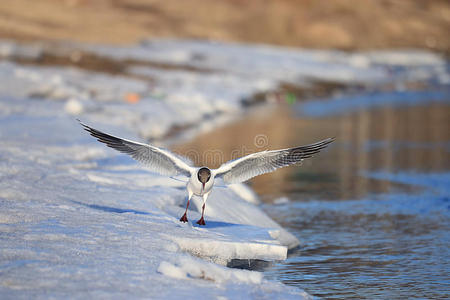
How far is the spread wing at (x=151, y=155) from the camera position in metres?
8.23

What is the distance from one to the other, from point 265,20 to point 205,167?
6037 cm

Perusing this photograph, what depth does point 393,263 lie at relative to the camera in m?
7.90

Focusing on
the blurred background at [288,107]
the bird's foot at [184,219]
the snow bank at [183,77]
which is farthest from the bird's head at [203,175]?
the snow bank at [183,77]

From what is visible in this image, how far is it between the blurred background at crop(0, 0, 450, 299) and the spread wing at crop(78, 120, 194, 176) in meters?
1.50

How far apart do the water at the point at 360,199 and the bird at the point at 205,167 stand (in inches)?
39.9

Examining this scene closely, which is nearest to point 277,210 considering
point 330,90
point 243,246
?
point 243,246

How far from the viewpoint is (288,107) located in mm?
28188

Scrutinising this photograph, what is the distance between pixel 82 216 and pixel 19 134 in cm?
659

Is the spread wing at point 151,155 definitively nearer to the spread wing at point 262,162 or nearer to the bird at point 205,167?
the bird at point 205,167

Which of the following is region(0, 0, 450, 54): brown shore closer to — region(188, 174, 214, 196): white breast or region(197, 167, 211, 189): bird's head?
region(188, 174, 214, 196): white breast

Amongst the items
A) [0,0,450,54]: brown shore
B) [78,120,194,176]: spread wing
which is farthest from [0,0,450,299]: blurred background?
[78,120,194,176]: spread wing

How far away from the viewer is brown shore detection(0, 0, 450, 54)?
48375 mm

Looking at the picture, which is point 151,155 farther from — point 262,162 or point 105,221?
point 105,221

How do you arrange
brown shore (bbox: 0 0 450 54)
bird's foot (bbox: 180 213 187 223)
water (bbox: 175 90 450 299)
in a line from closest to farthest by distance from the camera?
1. water (bbox: 175 90 450 299)
2. bird's foot (bbox: 180 213 187 223)
3. brown shore (bbox: 0 0 450 54)
